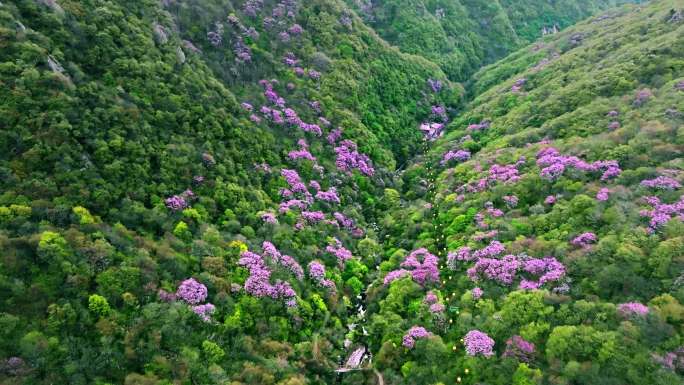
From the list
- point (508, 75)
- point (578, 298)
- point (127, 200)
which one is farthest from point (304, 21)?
point (578, 298)

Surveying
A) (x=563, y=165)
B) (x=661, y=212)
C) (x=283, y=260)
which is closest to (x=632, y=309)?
(x=661, y=212)

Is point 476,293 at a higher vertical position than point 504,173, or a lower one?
lower

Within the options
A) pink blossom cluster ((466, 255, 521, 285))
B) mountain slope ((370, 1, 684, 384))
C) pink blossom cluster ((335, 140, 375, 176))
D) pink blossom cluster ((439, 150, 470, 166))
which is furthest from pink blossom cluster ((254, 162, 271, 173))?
pink blossom cluster ((439, 150, 470, 166))

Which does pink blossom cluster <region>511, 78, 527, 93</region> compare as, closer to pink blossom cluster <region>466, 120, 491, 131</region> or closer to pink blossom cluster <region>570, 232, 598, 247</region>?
pink blossom cluster <region>466, 120, 491, 131</region>

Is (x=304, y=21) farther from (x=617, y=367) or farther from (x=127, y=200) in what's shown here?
(x=617, y=367)

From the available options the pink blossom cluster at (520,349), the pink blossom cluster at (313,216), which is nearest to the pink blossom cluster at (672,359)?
the pink blossom cluster at (520,349)

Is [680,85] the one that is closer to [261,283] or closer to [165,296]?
[261,283]
